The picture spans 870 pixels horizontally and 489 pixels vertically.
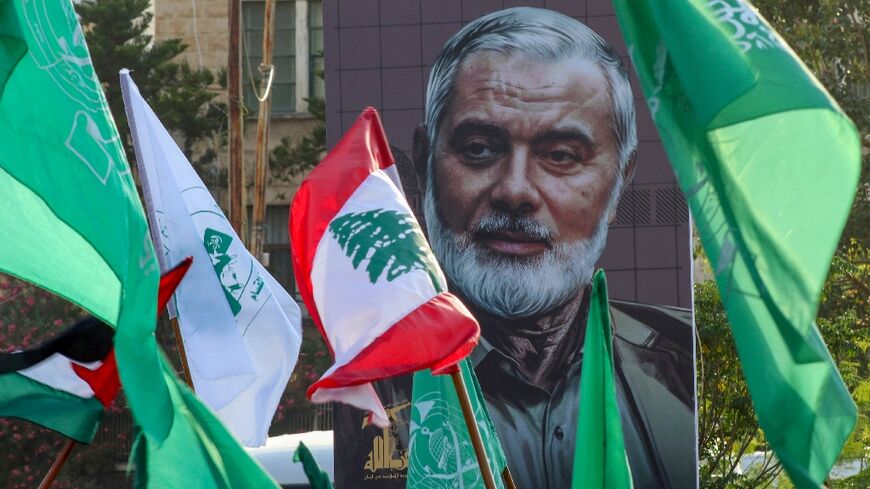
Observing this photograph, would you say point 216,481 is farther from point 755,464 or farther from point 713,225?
point 755,464

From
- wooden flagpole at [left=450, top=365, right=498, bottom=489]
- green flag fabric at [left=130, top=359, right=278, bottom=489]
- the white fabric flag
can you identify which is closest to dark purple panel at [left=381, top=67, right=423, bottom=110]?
the white fabric flag

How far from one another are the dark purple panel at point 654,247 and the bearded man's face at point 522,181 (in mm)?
250

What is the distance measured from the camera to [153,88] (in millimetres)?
24625

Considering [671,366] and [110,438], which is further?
[110,438]

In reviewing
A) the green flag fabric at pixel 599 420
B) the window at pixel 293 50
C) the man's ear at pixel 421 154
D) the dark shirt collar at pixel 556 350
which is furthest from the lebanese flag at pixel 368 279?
the window at pixel 293 50

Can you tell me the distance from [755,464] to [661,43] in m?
10.9

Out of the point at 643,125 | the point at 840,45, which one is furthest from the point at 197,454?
the point at 840,45

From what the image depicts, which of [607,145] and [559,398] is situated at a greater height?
[607,145]

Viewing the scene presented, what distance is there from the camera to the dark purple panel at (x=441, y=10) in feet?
36.6

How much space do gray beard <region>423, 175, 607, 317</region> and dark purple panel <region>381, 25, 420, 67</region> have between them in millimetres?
825

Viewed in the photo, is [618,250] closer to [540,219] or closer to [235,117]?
[540,219]

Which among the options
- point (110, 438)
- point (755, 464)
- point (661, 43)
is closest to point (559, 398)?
point (755, 464)

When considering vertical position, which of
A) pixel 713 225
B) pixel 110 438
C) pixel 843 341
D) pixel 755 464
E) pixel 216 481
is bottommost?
pixel 110 438

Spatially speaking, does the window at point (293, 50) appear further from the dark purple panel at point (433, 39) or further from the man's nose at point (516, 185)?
the man's nose at point (516, 185)
